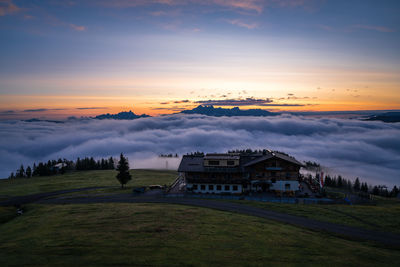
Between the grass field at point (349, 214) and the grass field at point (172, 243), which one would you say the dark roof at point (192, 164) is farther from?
the grass field at point (172, 243)

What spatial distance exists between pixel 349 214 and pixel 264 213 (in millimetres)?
17898

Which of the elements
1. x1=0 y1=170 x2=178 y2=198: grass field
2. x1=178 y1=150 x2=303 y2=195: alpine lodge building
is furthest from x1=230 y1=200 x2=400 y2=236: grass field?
x1=0 y1=170 x2=178 y2=198: grass field

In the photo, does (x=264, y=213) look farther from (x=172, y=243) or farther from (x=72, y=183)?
(x=72, y=183)

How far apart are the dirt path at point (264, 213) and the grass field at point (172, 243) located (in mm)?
3401

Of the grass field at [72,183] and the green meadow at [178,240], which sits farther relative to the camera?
the grass field at [72,183]

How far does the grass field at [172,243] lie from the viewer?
87.4 ft

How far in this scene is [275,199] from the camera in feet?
200

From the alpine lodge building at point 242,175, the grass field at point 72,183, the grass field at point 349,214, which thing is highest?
the alpine lodge building at point 242,175

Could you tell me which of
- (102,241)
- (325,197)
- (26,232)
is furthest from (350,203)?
(26,232)

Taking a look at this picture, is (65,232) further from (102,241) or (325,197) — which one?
(325,197)

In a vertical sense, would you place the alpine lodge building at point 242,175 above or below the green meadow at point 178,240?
above

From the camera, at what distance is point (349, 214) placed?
49.8 metres

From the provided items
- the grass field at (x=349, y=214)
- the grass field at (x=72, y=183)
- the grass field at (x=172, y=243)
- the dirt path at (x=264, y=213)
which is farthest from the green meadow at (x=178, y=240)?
the grass field at (x=72, y=183)

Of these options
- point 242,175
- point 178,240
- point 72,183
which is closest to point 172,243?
point 178,240
